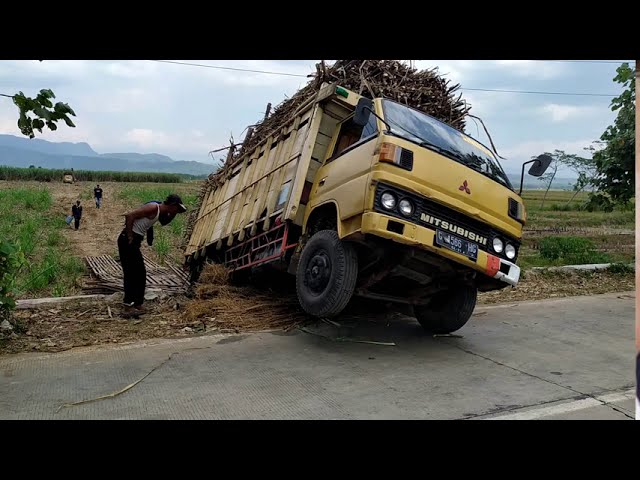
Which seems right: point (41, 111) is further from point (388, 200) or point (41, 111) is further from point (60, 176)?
point (60, 176)

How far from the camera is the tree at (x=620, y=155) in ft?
33.2

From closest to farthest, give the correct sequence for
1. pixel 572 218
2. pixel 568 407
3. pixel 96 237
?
pixel 568 407 < pixel 96 237 < pixel 572 218

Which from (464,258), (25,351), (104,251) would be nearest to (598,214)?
(104,251)

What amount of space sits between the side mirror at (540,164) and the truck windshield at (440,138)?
0.32 m

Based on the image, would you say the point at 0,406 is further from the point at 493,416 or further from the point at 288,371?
the point at 493,416

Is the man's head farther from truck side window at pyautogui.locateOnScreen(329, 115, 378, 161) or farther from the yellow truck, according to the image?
truck side window at pyautogui.locateOnScreen(329, 115, 378, 161)

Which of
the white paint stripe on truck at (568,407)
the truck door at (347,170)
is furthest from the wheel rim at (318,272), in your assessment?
the white paint stripe on truck at (568,407)

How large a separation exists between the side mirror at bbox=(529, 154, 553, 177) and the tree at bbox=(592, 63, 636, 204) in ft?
18.7

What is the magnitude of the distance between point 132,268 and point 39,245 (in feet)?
26.0

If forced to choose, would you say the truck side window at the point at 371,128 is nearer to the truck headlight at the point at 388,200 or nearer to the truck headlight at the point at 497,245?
the truck headlight at the point at 388,200

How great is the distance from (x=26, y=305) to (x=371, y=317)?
14.7ft

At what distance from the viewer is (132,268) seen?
21.7 feet

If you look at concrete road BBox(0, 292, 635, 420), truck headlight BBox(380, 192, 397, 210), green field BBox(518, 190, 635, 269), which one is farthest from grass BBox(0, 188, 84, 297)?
green field BBox(518, 190, 635, 269)

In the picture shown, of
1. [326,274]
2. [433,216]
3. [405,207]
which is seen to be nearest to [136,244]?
[326,274]
